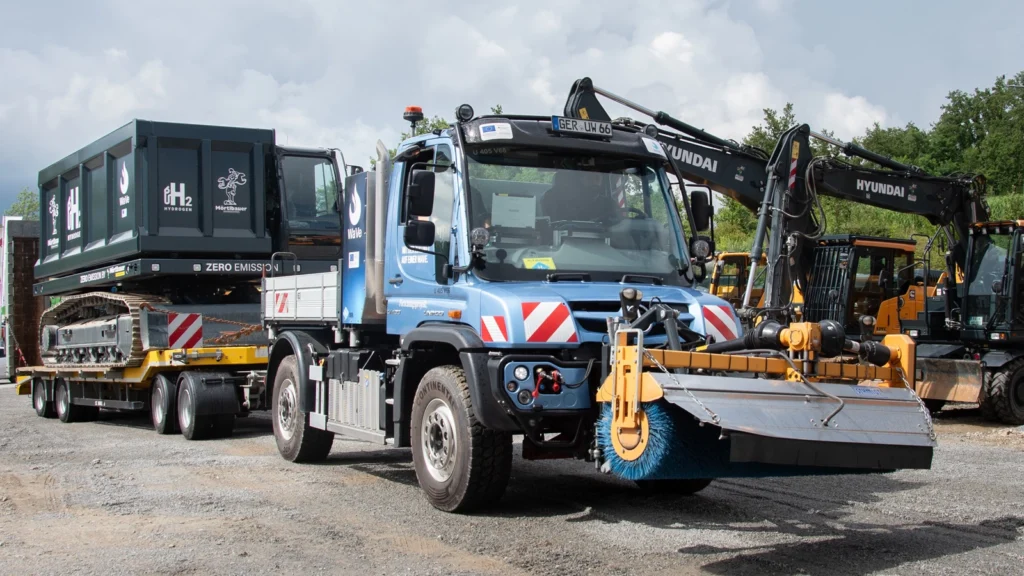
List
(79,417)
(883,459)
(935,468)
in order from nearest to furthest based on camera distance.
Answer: (883,459)
(935,468)
(79,417)

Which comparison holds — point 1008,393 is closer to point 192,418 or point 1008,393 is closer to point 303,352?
point 303,352

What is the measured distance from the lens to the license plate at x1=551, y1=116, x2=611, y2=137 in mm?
7859

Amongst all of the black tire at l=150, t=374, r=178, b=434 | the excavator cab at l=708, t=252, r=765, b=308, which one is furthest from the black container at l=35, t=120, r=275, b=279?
the excavator cab at l=708, t=252, r=765, b=308

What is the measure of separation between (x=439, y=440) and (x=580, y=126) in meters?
2.56

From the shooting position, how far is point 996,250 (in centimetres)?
1528

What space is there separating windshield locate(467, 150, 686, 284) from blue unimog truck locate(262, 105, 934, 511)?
0.01 m

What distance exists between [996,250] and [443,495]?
11048 mm

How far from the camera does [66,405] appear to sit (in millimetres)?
16203

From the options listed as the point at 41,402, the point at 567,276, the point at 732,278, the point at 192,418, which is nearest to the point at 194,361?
the point at 192,418

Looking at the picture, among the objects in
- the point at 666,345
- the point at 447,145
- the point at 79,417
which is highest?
the point at 447,145

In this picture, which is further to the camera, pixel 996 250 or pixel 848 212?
pixel 848 212

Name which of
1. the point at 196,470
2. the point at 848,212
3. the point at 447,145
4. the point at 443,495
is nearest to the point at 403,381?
the point at 443,495

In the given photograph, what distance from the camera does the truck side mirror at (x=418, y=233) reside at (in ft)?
24.7

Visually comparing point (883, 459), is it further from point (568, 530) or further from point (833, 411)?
point (568, 530)
